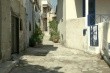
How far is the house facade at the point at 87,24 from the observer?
1772 cm

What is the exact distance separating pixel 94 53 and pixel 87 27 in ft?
7.94

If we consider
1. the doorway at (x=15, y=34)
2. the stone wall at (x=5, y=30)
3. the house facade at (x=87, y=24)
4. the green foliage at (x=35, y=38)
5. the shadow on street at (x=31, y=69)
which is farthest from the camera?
the green foliage at (x=35, y=38)

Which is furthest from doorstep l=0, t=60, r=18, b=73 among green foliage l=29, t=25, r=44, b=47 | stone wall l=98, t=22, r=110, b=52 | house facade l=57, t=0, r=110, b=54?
green foliage l=29, t=25, r=44, b=47

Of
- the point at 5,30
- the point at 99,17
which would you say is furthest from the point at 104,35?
the point at 5,30

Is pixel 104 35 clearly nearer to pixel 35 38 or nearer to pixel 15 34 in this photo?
pixel 15 34

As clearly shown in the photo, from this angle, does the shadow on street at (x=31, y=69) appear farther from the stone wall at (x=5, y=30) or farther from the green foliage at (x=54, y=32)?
the green foliage at (x=54, y=32)

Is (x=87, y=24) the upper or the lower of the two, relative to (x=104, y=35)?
upper

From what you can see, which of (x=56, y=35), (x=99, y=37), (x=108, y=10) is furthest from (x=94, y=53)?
(x=56, y=35)

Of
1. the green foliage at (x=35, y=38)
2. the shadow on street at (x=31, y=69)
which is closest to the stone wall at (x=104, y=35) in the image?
the shadow on street at (x=31, y=69)

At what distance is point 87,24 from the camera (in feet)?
65.1

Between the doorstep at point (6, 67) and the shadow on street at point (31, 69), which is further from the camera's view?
the shadow on street at point (31, 69)

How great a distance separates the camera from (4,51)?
41.7 ft

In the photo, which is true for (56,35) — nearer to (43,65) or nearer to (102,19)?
(102,19)

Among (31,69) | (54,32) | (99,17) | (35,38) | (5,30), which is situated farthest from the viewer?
(54,32)
